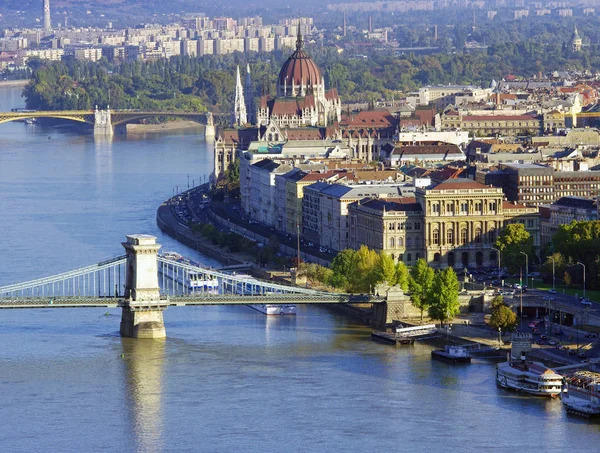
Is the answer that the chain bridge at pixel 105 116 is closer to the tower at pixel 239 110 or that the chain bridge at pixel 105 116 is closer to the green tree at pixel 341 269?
the tower at pixel 239 110

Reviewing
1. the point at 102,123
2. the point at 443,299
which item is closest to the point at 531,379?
the point at 443,299

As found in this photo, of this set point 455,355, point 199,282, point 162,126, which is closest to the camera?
point 455,355

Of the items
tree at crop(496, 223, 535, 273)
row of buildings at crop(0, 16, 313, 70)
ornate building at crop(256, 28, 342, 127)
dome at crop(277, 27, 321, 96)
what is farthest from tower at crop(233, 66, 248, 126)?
row of buildings at crop(0, 16, 313, 70)

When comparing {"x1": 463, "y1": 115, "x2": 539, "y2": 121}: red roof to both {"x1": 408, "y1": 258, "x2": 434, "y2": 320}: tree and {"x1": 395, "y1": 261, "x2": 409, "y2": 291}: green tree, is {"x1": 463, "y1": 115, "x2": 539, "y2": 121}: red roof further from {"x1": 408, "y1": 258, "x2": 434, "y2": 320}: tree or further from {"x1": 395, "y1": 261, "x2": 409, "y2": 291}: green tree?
{"x1": 408, "y1": 258, "x2": 434, "y2": 320}: tree

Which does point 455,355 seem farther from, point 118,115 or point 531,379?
point 118,115

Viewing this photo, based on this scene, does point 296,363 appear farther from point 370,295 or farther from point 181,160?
point 181,160

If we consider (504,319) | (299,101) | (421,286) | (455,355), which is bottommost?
(455,355)
